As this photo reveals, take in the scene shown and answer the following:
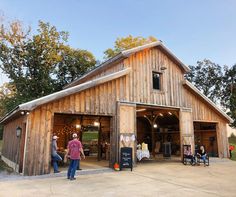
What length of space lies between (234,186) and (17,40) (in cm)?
2270

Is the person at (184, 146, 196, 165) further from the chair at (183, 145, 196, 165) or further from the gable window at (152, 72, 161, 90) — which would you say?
the gable window at (152, 72, 161, 90)

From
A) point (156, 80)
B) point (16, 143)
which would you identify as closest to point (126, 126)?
point (156, 80)

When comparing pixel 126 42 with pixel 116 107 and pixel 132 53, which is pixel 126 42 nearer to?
pixel 132 53

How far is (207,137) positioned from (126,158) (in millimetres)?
10848

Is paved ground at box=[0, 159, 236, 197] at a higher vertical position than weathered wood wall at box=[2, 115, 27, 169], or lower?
lower

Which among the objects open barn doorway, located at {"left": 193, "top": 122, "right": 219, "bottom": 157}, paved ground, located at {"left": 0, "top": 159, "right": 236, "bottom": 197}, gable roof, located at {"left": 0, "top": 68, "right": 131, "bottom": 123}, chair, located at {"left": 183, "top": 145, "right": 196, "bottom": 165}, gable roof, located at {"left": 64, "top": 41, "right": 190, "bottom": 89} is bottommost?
paved ground, located at {"left": 0, "top": 159, "right": 236, "bottom": 197}

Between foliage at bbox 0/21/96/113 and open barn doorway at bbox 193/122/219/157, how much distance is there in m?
14.2

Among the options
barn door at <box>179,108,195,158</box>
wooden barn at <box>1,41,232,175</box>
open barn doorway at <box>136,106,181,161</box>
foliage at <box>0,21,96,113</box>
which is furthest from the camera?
foliage at <box>0,21,96,113</box>

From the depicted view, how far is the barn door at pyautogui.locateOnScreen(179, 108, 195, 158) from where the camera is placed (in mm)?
12398

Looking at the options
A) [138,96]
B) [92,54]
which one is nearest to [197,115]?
[138,96]

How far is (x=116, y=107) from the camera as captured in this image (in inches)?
404

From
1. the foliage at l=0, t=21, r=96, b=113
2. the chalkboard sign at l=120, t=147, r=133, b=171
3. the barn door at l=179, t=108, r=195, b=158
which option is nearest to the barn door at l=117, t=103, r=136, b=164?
the chalkboard sign at l=120, t=147, r=133, b=171

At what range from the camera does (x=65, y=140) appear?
15938mm

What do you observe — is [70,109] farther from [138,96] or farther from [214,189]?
[214,189]
